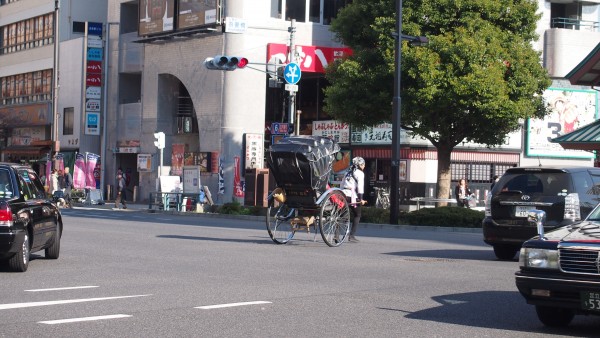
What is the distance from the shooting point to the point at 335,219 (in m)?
20.5

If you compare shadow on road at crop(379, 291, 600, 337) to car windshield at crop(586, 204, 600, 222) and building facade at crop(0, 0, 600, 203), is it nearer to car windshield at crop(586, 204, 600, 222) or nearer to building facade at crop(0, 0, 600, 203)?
car windshield at crop(586, 204, 600, 222)

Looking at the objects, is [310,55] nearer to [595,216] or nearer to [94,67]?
[94,67]

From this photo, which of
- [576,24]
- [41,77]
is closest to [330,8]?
[576,24]

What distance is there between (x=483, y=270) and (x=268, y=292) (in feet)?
15.5

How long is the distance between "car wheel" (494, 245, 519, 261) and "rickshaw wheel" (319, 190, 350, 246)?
3343mm

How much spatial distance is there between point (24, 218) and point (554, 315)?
7949 mm

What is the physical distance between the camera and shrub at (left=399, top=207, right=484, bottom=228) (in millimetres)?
31797

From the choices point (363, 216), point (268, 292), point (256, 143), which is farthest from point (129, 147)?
point (268, 292)

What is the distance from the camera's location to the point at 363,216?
35.3 meters

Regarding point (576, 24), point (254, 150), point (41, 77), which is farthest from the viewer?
point (41, 77)

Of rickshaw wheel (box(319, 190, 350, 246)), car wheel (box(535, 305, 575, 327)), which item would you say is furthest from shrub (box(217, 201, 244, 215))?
car wheel (box(535, 305, 575, 327))

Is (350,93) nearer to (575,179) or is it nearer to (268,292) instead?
(575,179)

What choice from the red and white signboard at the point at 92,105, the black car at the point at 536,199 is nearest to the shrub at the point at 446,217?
the black car at the point at 536,199

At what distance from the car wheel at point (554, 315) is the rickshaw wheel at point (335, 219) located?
9.92m
